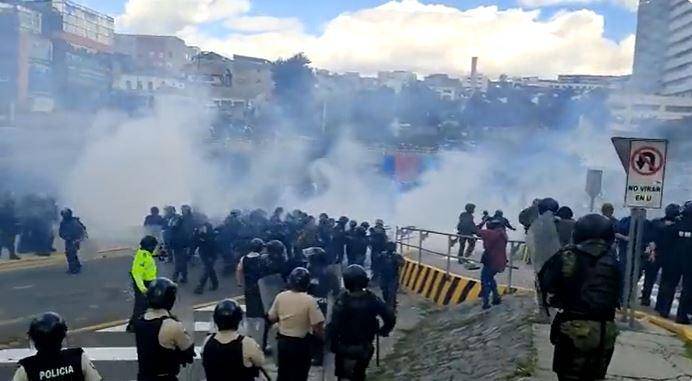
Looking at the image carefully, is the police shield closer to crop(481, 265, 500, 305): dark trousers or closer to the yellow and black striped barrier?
crop(481, 265, 500, 305): dark trousers

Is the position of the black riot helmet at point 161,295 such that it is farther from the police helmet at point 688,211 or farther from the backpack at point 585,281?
the police helmet at point 688,211

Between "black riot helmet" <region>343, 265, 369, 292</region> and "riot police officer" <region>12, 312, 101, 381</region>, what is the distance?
8.20 ft

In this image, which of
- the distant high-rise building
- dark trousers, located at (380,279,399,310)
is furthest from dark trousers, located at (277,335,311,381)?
the distant high-rise building

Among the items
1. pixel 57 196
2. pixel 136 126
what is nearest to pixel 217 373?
pixel 57 196

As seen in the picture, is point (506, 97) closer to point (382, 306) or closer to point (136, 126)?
point (136, 126)

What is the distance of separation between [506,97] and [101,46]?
26452 millimetres

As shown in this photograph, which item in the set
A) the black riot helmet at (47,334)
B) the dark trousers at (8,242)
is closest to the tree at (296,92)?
the dark trousers at (8,242)

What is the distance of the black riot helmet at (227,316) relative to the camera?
481 centimetres

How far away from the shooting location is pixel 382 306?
20.4ft

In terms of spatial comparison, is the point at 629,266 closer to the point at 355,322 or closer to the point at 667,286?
the point at 667,286

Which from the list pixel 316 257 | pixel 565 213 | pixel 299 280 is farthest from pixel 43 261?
pixel 299 280

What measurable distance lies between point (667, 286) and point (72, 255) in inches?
434

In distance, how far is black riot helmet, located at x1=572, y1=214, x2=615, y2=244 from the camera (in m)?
4.91

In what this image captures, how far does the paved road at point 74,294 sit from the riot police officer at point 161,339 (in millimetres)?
5582
